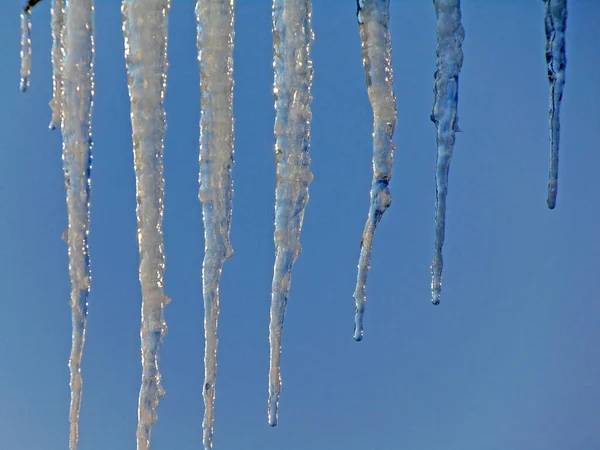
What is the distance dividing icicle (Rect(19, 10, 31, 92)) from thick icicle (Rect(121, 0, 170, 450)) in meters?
0.35

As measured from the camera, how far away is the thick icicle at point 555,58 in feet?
2.91

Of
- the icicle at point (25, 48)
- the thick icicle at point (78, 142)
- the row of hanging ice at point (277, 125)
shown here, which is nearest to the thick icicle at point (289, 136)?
the row of hanging ice at point (277, 125)

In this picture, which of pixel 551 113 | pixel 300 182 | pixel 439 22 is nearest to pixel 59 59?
pixel 300 182

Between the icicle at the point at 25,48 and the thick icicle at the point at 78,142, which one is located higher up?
the icicle at the point at 25,48

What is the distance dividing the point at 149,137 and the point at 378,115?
318 mm

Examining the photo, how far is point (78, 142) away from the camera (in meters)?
0.95

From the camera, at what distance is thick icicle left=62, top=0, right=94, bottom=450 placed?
3.10ft

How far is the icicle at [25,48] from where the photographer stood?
3.65ft

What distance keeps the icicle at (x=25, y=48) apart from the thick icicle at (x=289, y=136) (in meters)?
0.52

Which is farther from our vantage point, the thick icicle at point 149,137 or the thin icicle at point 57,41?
the thin icicle at point 57,41

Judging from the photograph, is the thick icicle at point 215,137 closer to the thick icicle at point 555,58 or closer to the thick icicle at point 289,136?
the thick icicle at point 289,136

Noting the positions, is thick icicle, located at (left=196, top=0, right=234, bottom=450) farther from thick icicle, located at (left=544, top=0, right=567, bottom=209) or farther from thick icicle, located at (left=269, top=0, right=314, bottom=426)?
thick icicle, located at (left=544, top=0, right=567, bottom=209)

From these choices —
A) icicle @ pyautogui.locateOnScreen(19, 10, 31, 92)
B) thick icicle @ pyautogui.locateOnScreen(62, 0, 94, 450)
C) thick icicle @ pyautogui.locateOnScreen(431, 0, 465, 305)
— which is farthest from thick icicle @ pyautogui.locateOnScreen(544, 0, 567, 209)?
icicle @ pyautogui.locateOnScreen(19, 10, 31, 92)

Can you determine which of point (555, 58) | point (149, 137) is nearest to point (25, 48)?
point (149, 137)
